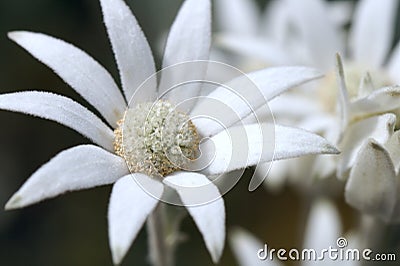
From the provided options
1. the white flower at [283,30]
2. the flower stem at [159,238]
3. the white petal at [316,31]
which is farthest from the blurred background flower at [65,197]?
the flower stem at [159,238]

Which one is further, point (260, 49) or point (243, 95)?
point (260, 49)

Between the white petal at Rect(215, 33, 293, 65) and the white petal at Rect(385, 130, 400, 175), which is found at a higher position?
the white petal at Rect(385, 130, 400, 175)

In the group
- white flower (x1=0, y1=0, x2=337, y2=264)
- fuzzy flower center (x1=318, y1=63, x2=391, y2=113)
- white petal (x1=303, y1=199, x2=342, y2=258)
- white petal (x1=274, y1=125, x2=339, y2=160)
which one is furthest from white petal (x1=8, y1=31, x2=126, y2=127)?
white petal (x1=303, y1=199, x2=342, y2=258)

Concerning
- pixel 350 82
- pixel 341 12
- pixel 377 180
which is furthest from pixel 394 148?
pixel 341 12

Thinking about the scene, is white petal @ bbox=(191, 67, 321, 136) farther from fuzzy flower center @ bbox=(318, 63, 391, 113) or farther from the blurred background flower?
the blurred background flower

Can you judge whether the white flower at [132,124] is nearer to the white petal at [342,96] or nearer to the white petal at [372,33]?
the white petal at [342,96]

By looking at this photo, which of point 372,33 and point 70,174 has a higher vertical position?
point 70,174

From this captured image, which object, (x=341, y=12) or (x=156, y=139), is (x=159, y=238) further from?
(x=341, y=12)
